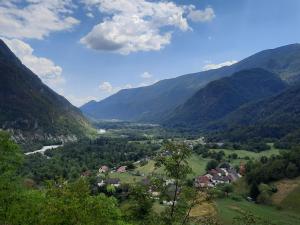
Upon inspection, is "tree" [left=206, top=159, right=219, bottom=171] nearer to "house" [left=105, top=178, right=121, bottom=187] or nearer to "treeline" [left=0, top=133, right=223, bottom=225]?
"house" [left=105, top=178, right=121, bottom=187]

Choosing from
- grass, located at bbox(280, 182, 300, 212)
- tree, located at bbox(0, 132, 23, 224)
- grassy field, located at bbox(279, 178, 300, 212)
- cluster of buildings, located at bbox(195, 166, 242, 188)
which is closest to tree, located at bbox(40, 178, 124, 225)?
tree, located at bbox(0, 132, 23, 224)

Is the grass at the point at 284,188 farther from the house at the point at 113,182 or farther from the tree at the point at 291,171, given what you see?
the house at the point at 113,182

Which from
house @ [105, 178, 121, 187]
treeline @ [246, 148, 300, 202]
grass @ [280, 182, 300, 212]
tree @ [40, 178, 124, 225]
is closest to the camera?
tree @ [40, 178, 124, 225]

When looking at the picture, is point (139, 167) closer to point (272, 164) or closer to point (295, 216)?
point (272, 164)

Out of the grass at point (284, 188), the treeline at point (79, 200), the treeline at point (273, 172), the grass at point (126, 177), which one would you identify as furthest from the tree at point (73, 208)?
→ the grass at point (126, 177)

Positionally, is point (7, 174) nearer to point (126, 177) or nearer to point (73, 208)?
point (73, 208)

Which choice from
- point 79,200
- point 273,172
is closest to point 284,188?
point 273,172

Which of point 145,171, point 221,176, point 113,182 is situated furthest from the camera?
point 145,171

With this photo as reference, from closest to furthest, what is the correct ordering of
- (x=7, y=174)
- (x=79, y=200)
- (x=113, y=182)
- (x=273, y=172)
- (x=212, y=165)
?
(x=79, y=200) → (x=7, y=174) → (x=273, y=172) → (x=113, y=182) → (x=212, y=165)

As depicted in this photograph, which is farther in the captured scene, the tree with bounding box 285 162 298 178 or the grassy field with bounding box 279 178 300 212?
the tree with bounding box 285 162 298 178
